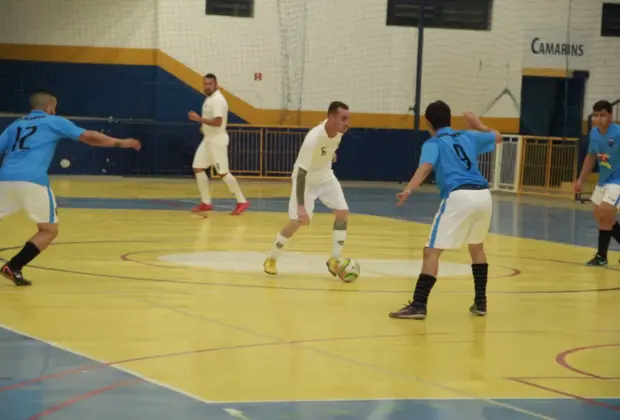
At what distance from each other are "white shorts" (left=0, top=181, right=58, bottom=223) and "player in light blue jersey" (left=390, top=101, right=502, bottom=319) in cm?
363

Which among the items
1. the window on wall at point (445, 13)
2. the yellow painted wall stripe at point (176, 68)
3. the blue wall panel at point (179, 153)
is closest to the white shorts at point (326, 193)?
the blue wall panel at point (179, 153)


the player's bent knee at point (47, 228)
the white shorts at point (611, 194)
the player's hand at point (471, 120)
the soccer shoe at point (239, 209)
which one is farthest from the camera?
the soccer shoe at point (239, 209)

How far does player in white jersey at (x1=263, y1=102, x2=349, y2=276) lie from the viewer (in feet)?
43.2

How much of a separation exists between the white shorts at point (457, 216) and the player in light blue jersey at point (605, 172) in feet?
17.5

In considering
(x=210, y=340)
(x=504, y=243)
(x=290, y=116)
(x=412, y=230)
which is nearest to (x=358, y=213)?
(x=412, y=230)

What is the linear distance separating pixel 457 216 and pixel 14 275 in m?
4.48

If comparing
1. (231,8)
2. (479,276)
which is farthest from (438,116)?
(231,8)

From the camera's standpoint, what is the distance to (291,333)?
32.9 feet

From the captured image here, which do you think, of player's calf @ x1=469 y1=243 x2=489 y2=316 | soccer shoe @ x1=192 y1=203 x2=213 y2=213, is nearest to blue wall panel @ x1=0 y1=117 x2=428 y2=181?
soccer shoe @ x1=192 y1=203 x2=213 y2=213

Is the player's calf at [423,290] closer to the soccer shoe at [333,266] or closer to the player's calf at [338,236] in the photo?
the soccer shoe at [333,266]

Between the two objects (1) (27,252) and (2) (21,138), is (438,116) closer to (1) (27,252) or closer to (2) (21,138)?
(2) (21,138)

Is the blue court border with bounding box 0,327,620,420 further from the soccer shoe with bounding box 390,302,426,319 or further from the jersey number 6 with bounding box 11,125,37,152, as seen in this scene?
the jersey number 6 with bounding box 11,125,37,152

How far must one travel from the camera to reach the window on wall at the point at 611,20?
3512 centimetres

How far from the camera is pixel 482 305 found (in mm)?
11375
